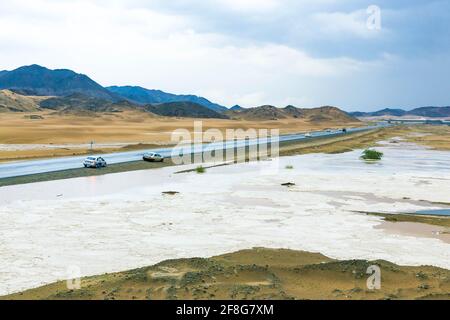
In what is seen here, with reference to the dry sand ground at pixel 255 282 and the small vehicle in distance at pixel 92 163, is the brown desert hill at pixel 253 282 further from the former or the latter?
the small vehicle in distance at pixel 92 163

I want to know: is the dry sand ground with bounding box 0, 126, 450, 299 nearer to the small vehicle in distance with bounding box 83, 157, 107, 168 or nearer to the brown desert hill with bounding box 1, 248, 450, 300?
the brown desert hill with bounding box 1, 248, 450, 300

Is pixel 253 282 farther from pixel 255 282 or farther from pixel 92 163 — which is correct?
pixel 92 163

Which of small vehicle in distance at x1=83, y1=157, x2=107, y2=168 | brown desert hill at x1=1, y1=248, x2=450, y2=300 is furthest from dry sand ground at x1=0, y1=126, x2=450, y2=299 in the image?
small vehicle in distance at x1=83, y1=157, x2=107, y2=168

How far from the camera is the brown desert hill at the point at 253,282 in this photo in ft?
45.8

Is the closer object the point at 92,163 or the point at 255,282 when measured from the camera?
the point at 255,282

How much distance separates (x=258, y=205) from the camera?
3070 centimetres

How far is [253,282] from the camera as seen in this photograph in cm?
1514

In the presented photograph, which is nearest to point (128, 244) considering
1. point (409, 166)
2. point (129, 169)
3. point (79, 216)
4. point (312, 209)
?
point (79, 216)

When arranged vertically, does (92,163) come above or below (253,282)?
above

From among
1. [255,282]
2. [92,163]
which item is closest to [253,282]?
[255,282]

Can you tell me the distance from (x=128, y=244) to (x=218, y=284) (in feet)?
22.9

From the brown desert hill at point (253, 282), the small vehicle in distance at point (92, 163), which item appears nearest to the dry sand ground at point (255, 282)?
the brown desert hill at point (253, 282)
